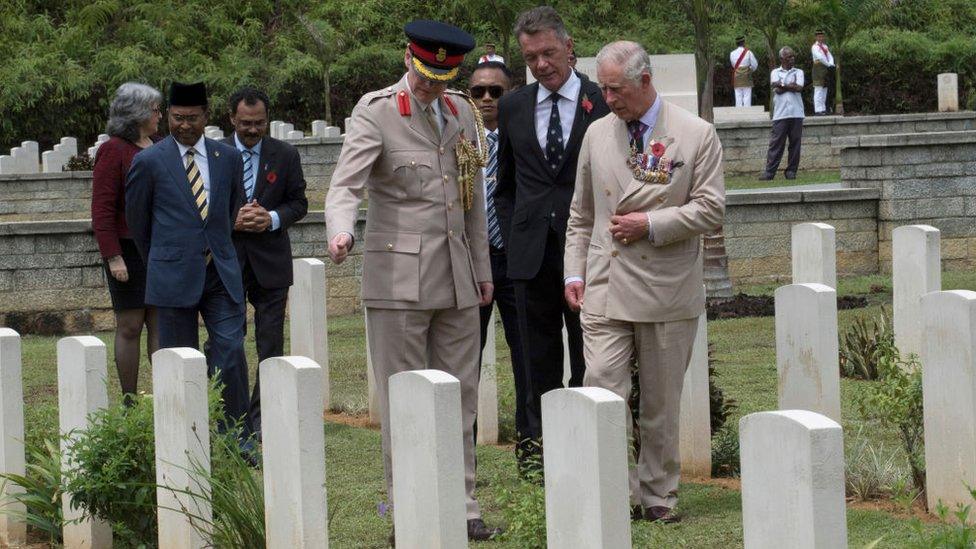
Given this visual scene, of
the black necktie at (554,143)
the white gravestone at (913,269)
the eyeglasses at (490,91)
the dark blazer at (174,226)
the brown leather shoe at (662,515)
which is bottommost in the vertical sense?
the brown leather shoe at (662,515)

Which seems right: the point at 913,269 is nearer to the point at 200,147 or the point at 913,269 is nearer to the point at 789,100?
the point at 200,147

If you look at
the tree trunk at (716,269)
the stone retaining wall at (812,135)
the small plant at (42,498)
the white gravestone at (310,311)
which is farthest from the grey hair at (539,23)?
the stone retaining wall at (812,135)

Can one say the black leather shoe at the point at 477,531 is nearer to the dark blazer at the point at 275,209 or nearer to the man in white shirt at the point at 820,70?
the dark blazer at the point at 275,209

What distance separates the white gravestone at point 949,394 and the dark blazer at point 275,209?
3581 mm

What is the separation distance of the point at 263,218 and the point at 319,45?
2249 cm

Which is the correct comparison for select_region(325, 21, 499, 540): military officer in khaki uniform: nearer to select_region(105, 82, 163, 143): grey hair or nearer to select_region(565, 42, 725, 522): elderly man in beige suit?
select_region(565, 42, 725, 522): elderly man in beige suit

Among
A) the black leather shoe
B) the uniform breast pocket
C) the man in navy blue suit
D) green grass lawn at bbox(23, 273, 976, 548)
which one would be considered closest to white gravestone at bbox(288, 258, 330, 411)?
green grass lawn at bbox(23, 273, 976, 548)

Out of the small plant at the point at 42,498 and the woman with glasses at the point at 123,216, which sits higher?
the woman with glasses at the point at 123,216

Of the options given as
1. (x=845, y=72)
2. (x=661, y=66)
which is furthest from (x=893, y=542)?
(x=845, y=72)

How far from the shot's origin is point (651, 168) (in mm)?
5922

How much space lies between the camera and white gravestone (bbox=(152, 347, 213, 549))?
5.21 m

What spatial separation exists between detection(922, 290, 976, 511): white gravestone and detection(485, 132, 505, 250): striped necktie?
212cm

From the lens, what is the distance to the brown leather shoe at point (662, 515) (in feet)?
19.8

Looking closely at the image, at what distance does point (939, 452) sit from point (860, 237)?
9.13m
